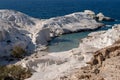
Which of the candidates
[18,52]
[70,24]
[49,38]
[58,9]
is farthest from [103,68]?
[58,9]

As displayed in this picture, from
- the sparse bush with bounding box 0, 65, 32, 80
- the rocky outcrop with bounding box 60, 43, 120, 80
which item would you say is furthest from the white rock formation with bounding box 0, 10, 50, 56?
the rocky outcrop with bounding box 60, 43, 120, 80

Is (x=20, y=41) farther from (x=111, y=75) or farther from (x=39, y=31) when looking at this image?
(x=111, y=75)

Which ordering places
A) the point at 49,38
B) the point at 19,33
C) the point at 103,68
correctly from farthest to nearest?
1. the point at 49,38
2. the point at 19,33
3. the point at 103,68

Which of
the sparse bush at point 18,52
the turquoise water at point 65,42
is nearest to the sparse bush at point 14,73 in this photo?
the sparse bush at point 18,52

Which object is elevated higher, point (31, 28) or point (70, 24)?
point (70, 24)

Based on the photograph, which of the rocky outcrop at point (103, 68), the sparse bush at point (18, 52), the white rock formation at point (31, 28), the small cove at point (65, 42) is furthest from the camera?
the small cove at point (65, 42)

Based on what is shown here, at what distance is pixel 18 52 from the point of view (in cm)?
5425

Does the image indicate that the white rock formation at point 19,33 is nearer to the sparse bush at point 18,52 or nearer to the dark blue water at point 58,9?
the sparse bush at point 18,52

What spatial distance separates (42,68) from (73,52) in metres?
6.01

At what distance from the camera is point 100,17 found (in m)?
100

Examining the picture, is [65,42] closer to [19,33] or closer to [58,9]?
[19,33]

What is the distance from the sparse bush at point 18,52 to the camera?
5388cm

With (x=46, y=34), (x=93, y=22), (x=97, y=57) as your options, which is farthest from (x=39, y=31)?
(x=97, y=57)

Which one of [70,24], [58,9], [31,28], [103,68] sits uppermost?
[58,9]
